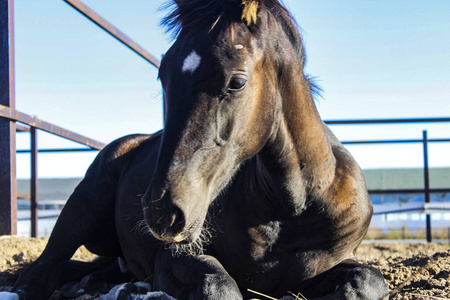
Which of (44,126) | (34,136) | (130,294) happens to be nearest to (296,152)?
(130,294)

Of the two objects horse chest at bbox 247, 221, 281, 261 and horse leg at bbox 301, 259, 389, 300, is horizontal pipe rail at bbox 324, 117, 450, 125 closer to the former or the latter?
horse leg at bbox 301, 259, 389, 300

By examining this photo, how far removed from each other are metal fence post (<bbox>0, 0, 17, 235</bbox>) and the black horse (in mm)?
1246

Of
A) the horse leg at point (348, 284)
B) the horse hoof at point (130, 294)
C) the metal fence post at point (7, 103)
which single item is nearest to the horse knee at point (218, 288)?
the horse hoof at point (130, 294)

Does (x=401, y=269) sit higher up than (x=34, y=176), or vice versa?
(x=34, y=176)

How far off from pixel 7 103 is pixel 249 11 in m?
2.92

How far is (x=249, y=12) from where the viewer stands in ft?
6.85

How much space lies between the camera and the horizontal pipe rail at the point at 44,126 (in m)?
4.20

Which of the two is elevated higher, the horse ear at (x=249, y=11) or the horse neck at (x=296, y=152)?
the horse ear at (x=249, y=11)

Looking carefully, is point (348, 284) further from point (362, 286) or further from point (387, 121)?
point (387, 121)

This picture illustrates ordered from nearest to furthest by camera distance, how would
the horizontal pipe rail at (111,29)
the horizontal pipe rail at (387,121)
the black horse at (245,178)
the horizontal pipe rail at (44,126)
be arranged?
the black horse at (245,178) → the horizontal pipe rail at (44,126) → the horizontal pipe rail at (111,29) → the horizontal pipe rail at (387,121)

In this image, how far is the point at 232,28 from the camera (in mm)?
2049

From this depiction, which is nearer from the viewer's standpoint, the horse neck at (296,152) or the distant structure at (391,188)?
the horse neck at (296,152)

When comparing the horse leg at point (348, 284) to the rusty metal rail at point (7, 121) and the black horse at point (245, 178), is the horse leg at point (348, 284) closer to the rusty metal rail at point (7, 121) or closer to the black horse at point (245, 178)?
the black horse at point (245, 178)

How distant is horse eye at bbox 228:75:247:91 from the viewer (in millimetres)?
1960
